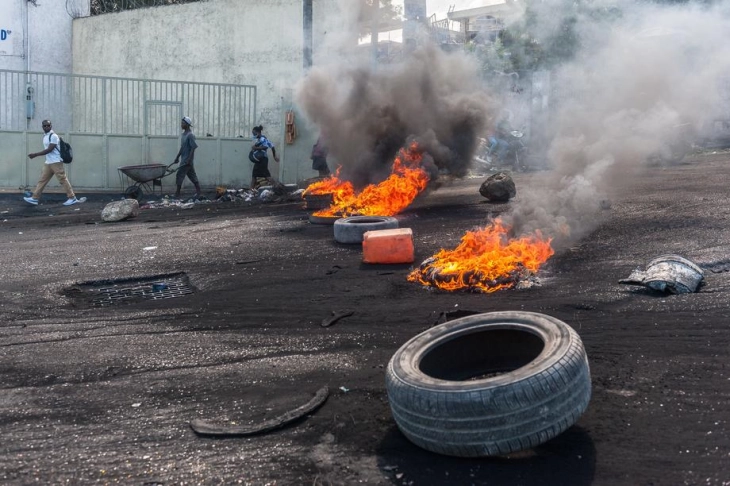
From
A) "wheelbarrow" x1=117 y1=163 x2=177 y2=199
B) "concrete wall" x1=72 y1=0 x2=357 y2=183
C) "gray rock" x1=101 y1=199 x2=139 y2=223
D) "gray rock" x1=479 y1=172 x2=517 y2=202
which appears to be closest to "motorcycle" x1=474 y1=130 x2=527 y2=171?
"concrete wall" x1=72 y1=0 x2=357 y2=183

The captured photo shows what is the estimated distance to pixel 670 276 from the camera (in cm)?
633

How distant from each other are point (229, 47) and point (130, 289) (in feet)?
50.0

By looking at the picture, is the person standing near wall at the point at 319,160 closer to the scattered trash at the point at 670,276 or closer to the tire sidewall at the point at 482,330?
the scattered trash at the point at 670,276

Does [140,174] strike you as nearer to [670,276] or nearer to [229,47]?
[229,47]

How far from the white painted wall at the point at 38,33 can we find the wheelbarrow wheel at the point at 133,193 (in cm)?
875

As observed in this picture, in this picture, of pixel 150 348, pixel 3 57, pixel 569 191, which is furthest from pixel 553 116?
pixel 3 57

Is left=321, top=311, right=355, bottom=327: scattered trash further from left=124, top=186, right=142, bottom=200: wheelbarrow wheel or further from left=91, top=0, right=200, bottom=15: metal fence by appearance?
left=91, top=0, right=200, bottom=15: metal fence

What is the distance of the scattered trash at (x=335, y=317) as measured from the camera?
615cm

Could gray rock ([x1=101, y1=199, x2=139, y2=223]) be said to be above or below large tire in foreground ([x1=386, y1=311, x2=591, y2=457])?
above

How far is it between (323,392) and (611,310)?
9.18ft

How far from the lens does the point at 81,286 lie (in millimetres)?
8125

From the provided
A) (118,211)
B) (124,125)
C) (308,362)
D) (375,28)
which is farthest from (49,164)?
(308,362)

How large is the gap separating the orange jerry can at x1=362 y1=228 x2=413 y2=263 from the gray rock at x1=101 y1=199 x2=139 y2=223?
287 inches

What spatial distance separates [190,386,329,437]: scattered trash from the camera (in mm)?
4117
